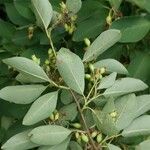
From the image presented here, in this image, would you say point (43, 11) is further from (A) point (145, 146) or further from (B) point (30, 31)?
(A) point (145, 146)

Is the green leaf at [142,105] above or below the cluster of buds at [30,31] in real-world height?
below

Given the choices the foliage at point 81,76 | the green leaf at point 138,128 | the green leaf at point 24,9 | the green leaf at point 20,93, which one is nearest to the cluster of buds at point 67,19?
the foliage at point 81,76

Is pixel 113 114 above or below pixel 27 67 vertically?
below

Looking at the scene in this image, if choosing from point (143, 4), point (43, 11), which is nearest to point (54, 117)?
point (43, 11)

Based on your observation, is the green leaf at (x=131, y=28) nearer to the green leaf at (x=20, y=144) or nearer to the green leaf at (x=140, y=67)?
the green leaf at (x=140, y=67)

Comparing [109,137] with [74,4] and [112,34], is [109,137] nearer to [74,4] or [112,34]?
[112,34]

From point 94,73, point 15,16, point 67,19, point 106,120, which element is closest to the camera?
point 106,120

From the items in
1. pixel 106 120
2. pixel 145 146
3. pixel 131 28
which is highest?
pixel 131 28
